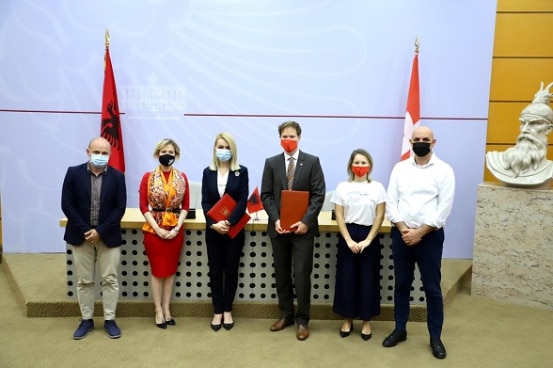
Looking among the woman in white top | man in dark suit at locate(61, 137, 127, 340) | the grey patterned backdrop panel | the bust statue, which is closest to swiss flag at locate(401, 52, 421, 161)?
the bust statue

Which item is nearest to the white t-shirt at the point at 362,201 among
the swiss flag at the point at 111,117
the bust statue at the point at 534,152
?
the bust statue at the point at 534,152

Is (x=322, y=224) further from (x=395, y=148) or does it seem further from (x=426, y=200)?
(x=395, y=148)

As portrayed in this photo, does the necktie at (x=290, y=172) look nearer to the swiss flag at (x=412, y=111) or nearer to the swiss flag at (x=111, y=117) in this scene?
the swiss flag at (x=412, y=111)

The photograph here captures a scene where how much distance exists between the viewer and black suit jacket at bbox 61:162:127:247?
10.2ft

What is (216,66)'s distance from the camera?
195 inches

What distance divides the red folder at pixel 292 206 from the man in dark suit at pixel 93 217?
110cm

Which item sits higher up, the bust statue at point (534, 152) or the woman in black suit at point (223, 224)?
the bust statue at point (534, 152)

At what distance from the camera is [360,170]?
3.23m

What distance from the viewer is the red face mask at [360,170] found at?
323 centimetres

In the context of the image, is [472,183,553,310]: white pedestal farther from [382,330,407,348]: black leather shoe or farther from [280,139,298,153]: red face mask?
[280,139,298,153]: red face mask

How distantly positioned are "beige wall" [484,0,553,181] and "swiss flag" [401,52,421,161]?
2.94ft

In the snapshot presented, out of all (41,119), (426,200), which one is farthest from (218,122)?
(426,200)

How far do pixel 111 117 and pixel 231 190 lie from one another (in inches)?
82.4

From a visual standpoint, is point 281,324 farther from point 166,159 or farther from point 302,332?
point 166,159
